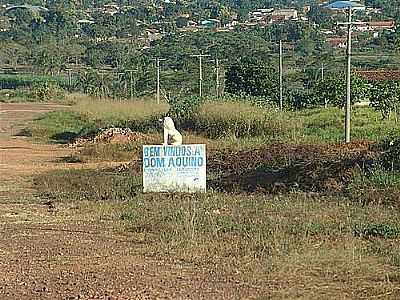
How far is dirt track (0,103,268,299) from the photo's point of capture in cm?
813

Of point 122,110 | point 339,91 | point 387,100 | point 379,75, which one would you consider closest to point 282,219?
point 387,100

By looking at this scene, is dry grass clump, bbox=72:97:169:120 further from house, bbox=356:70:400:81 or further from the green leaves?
house, bbox=356:70:400:81

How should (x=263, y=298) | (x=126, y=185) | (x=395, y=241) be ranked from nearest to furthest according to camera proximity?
(x=263, y=298), (x=395, y=241), (x=126, y=185)

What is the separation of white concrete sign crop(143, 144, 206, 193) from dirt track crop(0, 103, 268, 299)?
1.66 metres

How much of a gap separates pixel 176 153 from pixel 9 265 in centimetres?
601

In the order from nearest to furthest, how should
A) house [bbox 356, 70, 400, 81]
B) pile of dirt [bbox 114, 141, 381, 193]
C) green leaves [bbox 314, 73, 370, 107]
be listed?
pile of dirt [bbox 114, 141, 381, 193] → green leaves [bbox 314, 73, 370, 107] → house [bbox 356, 70, 400, 81]

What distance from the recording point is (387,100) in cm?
3247

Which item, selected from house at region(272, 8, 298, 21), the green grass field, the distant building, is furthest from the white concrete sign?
house at region(272, 8, 298, 21)

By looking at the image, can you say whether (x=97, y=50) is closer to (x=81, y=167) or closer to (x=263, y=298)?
(x=81, y=167)

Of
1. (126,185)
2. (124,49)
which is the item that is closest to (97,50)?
(124,49)

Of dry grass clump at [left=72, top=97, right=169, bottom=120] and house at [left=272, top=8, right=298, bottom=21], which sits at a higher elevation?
house at [left=272, top=8, right=298, bottom=21]

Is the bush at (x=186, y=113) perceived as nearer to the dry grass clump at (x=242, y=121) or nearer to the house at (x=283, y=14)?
the dry grass clump at (x=242, y=121)

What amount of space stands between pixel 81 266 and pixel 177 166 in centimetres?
597

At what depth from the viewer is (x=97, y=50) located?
3194 inches
